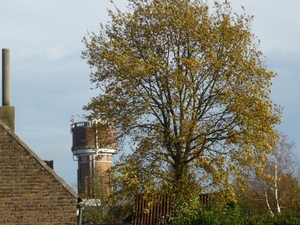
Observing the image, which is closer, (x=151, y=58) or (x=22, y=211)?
(x=22, y=211)

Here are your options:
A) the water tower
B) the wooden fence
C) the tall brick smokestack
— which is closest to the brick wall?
the tall brick smokestack

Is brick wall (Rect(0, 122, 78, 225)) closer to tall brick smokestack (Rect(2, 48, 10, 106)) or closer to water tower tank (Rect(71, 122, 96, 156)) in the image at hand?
tall brick smokestack (Rect(2, 48, 10, 106))

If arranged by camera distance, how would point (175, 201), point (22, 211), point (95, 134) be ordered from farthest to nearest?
1. point (95, 134)
2. point (175, 201)
3. point (22, 211)

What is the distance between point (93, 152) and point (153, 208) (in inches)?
2437

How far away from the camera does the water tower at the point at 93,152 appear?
33812 millimetres

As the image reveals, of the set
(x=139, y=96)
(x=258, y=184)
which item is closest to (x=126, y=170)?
(x=139, y=96)

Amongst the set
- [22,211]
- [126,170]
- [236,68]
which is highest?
[236,68]

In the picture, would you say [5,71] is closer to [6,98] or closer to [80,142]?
[6,98]

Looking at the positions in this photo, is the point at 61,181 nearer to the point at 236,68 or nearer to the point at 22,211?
the point at 22,211

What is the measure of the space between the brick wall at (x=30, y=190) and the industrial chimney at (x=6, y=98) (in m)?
2.66

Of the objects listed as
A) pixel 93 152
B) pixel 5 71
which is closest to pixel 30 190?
pixel 5 71

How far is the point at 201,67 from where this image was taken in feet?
105

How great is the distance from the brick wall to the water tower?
12.1 m

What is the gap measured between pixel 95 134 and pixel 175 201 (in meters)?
6.75
